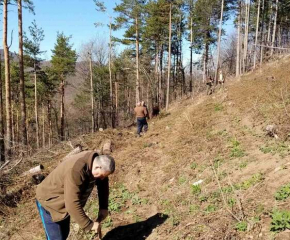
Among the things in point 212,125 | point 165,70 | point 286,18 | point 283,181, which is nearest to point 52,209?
point 283,181

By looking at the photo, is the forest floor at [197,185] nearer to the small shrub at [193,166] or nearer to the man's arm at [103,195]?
the small shrub at [193,166]

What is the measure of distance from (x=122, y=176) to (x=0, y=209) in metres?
3.20

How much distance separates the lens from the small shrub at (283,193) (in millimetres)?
4062

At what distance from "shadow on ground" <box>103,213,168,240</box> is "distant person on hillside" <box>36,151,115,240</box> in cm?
152

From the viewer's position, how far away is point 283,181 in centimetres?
459

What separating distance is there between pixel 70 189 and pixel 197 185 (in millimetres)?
3474

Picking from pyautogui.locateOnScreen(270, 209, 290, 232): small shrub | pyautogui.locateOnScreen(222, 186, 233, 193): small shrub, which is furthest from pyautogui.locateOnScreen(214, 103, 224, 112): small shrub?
pyautogui.locateOnScreen(270, 209, 290, 232): small shrub

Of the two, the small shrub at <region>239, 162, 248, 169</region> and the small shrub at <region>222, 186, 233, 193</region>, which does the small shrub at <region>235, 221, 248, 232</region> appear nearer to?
the small shrub at <region>222, 186, 233, 193</region>

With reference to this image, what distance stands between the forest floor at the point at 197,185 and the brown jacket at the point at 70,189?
1696 mm

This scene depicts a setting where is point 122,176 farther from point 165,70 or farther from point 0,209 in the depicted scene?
point 165,70

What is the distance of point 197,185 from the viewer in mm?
5672

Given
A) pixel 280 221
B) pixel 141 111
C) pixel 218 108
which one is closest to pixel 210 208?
pixel 280 221

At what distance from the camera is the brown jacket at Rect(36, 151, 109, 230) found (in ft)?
9.32

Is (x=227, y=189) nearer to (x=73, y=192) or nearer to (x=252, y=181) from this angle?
(x=252, y=181)
